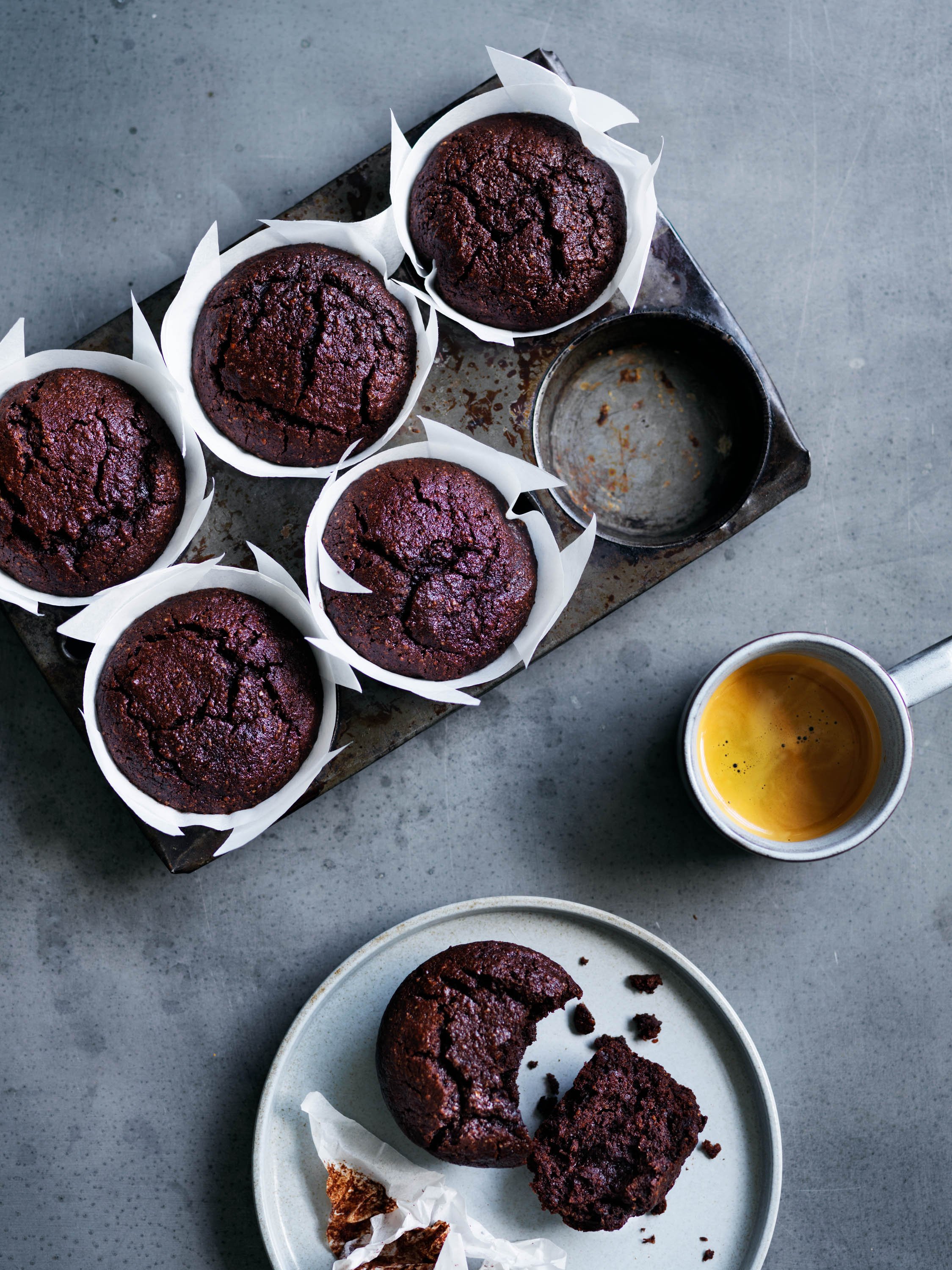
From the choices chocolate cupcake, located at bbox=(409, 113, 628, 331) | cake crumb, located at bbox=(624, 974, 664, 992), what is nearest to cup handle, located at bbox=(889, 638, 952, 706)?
cake crumb, located at bbox=(624, 974, 664, 992)

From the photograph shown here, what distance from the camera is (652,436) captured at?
7.09 feet

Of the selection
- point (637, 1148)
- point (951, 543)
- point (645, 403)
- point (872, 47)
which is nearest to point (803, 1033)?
point (637, 1148)

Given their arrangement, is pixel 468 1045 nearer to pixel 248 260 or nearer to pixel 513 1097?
pixel 513 1097

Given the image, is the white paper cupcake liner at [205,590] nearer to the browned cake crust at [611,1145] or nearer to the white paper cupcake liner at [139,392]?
the white paper cupcake liner at [139,392]

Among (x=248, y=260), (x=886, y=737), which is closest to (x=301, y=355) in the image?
(x=248, y=260)

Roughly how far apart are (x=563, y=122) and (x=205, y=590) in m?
1.27

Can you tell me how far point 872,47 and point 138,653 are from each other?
2.32m

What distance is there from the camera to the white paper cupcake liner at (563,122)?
1883mm

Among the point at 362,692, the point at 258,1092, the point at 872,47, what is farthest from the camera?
the point at 872,47

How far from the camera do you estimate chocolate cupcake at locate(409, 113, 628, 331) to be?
6.20 feet

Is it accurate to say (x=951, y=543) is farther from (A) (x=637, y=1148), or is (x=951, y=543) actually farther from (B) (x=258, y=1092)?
(B) (x=258, y=1092)

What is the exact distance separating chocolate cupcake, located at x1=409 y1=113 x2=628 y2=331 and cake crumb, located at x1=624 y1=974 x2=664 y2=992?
58.4 inches

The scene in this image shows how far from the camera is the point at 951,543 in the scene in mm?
2244

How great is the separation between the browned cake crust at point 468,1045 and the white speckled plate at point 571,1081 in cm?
11
